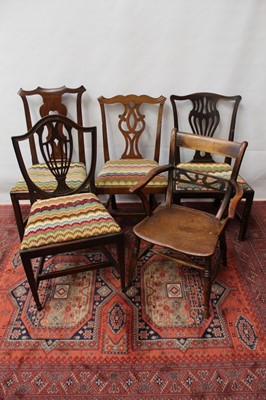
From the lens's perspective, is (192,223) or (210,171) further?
(210,171)

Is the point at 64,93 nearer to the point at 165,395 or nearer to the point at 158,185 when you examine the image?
the point at 158,185

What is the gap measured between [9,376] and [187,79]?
220cm

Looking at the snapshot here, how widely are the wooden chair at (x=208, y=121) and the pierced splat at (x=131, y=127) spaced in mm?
283

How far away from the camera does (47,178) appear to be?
6.05 feet

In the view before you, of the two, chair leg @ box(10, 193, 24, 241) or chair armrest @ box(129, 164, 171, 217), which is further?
chair leg @ box(10, 193, 24, 241)

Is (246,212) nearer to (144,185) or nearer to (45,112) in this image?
(144,185)

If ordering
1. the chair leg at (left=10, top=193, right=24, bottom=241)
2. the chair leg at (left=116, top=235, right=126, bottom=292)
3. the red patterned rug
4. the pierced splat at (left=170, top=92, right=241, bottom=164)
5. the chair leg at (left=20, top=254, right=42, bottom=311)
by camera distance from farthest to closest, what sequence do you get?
the pierced splat at (left=170, top=92, right=241, bottom=164), the chair leg at (left=10, top=193, right=24, bottom=241), the chair leg at (left=116, top=235, right=126, bottom=292), the chair leg at (left=20, top=254, right=42, bottom=311), the red patterned rug

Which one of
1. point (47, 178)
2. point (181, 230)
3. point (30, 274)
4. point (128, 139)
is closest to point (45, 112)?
point (47, 178)

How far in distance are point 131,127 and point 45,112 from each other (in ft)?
2.25

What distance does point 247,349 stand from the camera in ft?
4.32

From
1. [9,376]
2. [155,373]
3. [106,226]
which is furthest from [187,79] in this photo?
[9,376]

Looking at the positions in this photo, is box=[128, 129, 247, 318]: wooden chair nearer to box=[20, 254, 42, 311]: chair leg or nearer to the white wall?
box=[20, 254, 42, 311]: chair leg

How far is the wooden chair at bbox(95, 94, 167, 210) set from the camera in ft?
5.98

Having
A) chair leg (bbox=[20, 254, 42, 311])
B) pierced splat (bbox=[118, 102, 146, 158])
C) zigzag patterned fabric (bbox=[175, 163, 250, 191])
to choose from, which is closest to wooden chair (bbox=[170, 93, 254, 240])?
zigzag patterned fabric (bbox=[175, 163, 250, 191])
